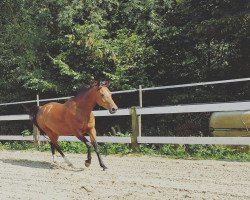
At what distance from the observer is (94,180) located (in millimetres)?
7203

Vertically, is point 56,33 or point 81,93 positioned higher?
point 56,33

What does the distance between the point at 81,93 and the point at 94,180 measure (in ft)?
7.28

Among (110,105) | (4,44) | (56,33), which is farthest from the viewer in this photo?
(4,44)

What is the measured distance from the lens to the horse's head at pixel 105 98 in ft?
27.1

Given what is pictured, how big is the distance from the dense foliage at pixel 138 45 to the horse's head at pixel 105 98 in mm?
7560

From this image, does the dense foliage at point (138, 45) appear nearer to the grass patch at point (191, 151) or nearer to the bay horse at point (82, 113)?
the grass patch at point (191, 151)

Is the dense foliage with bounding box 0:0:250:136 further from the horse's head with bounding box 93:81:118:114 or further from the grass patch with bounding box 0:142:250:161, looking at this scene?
the horse's head with bounding box 93:81:118:114

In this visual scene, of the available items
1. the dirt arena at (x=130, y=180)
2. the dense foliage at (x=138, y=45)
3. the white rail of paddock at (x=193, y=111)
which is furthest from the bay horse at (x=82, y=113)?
the dense foliage at (x=138, y=45)

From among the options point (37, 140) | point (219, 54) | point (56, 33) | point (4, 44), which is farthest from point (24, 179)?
point (4, 44)

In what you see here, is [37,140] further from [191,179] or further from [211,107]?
[191,179]

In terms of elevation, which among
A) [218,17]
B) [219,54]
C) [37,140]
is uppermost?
[218,17]

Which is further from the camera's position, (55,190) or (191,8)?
(191,8)

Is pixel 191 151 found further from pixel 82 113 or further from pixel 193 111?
pixel 82 113

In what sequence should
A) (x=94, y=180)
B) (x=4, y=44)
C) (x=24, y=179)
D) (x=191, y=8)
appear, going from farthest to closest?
(x=4, y=44)
(x=191, y=8)
(x=24, y=179)
(x=94, y=180)
